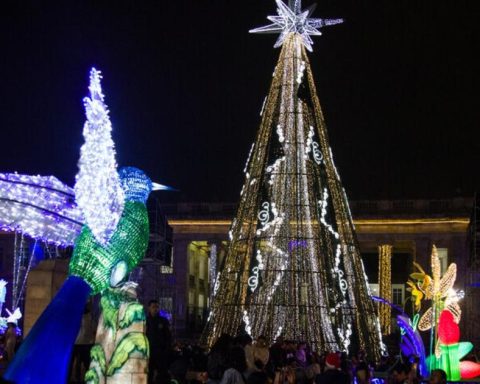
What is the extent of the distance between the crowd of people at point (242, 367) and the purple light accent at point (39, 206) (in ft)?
15.5

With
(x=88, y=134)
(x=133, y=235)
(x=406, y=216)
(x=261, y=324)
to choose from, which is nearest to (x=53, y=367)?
(x=133, y=235)

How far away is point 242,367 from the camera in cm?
867

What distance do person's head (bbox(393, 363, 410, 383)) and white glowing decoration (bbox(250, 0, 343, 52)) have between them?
1049cm

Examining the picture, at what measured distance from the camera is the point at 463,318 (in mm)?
47500

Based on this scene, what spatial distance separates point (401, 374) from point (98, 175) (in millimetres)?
6001

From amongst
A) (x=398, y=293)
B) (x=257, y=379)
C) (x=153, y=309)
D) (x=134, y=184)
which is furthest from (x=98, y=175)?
(x=398, y=293)

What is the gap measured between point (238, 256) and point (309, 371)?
28.7 ft

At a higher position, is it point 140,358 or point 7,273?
point 7,273

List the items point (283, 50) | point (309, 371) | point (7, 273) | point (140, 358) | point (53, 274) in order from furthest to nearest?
point (7, 273) → point (283, 50) → point (53, 274) → point (309, 371) → point (140, 358)

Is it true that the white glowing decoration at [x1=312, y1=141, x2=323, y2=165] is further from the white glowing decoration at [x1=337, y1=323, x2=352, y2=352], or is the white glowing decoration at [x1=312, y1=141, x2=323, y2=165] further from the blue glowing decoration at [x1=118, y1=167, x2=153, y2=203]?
the blue glowing decoration at [x1=118, y1=167, x2=153, y2=203]

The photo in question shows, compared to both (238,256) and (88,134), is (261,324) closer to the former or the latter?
(238,256)

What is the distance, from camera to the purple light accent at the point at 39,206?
16.8 meters

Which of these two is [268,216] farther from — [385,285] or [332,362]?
[385,285]

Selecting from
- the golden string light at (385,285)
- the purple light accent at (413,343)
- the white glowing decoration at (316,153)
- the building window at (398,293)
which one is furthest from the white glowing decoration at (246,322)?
the building window at (398,293)
